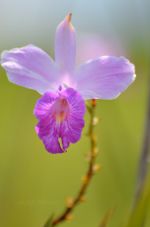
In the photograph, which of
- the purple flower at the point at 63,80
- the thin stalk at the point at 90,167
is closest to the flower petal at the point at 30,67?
the purple flower at the point at 63,80

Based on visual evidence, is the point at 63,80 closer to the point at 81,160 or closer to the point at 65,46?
the point at 65,46

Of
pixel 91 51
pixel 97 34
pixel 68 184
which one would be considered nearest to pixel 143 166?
pixel 68 184

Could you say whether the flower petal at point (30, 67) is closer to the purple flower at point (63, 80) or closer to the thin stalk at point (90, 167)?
the purple flower at point (63, 80)

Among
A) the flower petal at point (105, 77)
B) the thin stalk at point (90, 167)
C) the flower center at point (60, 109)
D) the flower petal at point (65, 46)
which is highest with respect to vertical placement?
the flower petal at point (65, 46)

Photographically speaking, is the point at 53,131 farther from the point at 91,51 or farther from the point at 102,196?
the point at 91,51

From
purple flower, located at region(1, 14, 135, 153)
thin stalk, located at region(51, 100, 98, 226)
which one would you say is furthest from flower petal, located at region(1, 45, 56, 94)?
thin stalk, located at region(51, 100, 98, 226)

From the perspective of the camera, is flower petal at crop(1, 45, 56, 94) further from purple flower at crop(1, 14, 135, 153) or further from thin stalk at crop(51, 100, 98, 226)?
thin stalk at crop(51, 100, 98, 226)
